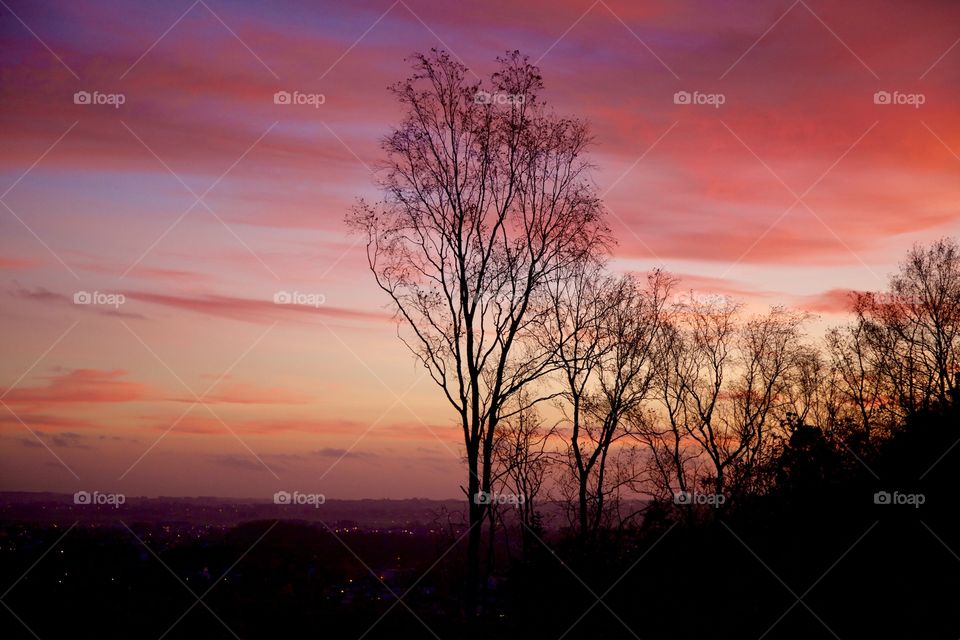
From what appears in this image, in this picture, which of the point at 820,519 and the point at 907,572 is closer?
the point at 907,572

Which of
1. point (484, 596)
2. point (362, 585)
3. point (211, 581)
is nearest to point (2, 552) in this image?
point (211, 581)

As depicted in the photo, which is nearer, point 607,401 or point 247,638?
point 247,638

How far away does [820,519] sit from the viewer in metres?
16.6

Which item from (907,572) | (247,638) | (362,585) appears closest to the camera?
(907,572)

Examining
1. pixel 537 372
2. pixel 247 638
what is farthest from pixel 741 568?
pixel 247 638

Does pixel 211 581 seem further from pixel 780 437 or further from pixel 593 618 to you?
pixel 780 437

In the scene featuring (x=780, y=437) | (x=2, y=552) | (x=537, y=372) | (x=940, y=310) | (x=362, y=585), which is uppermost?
(x=940, y=310)

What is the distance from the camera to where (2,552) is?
25203 millimetres

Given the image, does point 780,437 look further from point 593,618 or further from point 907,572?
point 593,618

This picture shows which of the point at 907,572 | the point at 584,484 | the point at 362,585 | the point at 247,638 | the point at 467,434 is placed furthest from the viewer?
the point at 584,484

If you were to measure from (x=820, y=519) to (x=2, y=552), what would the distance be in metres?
23.8

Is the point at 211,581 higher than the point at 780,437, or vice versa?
the point at 780,437

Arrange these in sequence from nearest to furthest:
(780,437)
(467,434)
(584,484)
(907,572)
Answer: (907,572) → (467,434) → (780,437) → (584,484)

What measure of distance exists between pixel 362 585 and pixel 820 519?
17.0 metres
